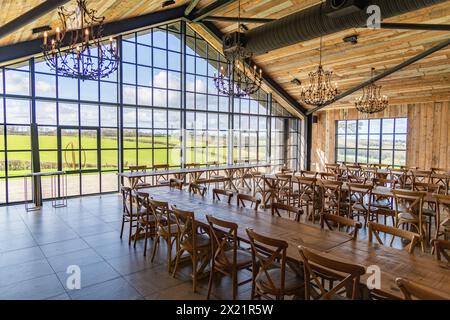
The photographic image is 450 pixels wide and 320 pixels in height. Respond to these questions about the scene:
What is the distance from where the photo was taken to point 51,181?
7688 millimetres

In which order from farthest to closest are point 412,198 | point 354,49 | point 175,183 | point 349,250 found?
point 354,49 → point 175,183 → point 412,198 → point 349,250

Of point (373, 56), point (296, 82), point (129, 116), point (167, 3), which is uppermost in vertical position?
point (167, 3)

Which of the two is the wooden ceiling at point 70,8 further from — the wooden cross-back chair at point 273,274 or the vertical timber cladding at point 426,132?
the vertical timber cladding at point 426,132

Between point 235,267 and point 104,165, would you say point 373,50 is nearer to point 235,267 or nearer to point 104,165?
point 235,267

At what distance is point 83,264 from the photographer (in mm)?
3861

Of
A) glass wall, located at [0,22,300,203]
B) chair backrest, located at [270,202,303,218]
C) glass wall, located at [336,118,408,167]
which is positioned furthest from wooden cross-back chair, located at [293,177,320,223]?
glass wall, located at [336,118,408,167]

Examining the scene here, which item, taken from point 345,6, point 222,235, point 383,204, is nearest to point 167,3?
point 345,6

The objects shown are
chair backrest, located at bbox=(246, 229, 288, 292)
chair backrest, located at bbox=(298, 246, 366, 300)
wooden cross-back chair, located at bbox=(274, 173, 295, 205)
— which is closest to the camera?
chair backrest, located at bbox=(298, 246, 366, 300)

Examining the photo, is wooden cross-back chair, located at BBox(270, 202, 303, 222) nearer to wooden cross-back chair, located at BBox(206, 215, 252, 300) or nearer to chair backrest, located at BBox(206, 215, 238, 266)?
wooden cross-back chair, located at BBox(206, 215, 252, 300)

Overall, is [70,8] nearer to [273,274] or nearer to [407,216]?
[273,274]

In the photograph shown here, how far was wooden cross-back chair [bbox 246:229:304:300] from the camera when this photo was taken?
2.35 meters

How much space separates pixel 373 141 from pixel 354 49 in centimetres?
487

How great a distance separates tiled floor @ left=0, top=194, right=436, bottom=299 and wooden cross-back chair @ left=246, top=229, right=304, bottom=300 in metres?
0.65
